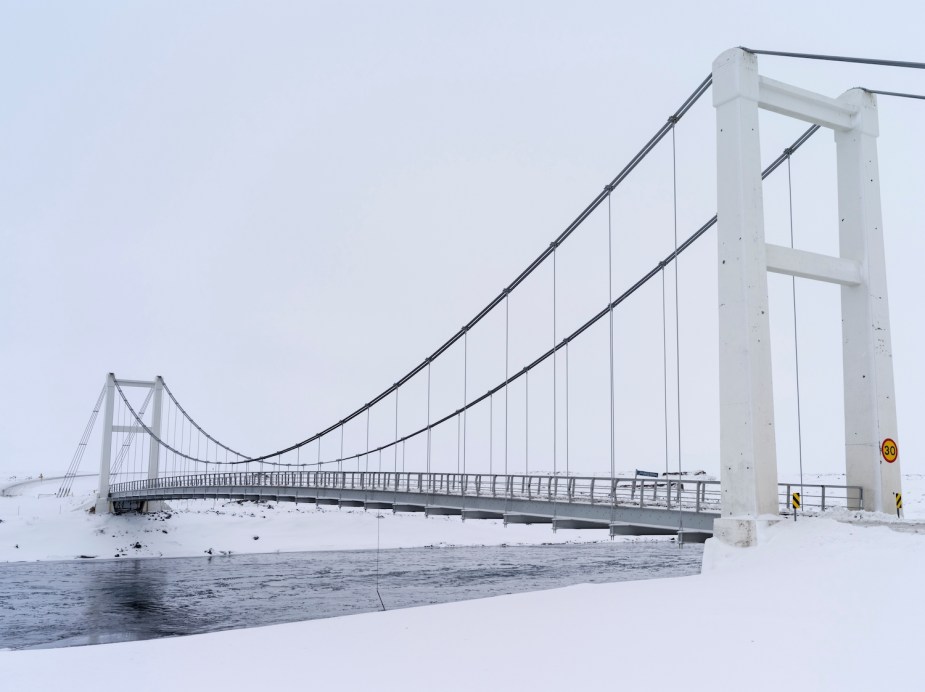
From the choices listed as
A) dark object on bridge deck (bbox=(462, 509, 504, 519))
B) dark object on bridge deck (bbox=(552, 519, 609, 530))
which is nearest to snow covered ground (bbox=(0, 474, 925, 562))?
dark object on bridge deck (bbox=(462, 509, 504, 519))

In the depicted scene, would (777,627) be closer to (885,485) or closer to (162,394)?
(885,485)

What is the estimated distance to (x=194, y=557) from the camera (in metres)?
48.9

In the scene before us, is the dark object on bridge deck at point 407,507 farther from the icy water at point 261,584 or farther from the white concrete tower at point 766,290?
the white concrete tower at point 766,290

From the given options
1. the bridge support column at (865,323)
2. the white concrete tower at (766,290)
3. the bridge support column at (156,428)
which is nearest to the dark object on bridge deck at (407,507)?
the white concrete tower at (766,290)

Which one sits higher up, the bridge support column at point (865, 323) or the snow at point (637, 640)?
the bridge support column at point (865, 323)

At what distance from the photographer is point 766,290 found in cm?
1528

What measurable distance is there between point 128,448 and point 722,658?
70692 mm

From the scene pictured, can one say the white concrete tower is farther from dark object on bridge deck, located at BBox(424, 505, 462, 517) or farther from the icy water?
the icy water

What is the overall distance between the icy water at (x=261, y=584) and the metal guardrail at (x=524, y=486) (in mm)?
3520

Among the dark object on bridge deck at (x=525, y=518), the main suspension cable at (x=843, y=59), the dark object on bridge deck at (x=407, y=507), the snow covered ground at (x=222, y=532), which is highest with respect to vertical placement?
the main suspension cable at (x=843, y=59)

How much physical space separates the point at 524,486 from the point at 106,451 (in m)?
54.4

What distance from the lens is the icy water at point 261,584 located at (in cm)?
2389

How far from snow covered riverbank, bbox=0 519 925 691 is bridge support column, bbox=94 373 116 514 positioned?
52.7 metres

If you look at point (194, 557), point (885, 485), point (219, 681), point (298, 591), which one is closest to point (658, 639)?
point (219, 681)
